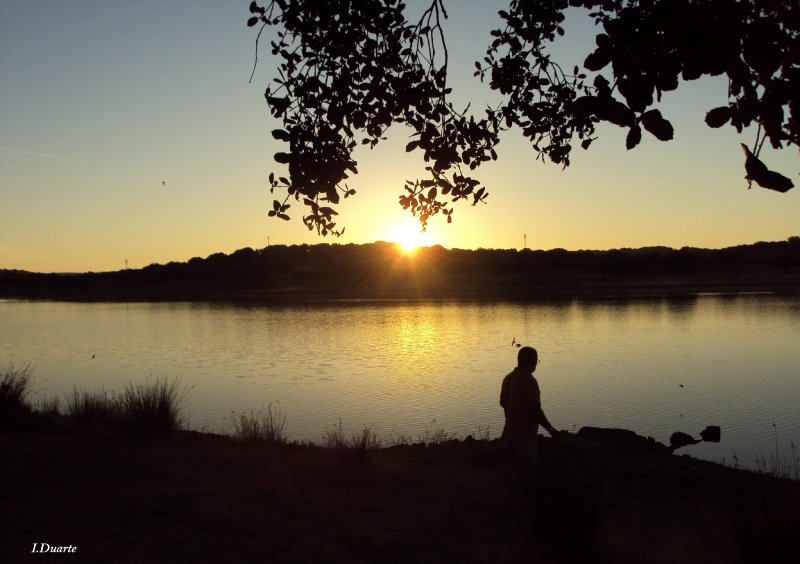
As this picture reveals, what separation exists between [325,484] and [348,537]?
5.13 feet

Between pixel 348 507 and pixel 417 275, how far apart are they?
278ft

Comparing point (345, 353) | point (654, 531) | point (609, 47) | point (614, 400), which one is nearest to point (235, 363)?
point (345, 353)

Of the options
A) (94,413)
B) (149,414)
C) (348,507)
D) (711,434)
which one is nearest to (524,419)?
(348,507)

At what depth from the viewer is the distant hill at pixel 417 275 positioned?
78.7m

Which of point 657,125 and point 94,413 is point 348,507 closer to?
point 657,125

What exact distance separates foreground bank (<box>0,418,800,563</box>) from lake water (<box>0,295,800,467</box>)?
158 inches

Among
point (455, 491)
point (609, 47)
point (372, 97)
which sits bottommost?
point (455, 491)

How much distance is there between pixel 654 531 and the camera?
654 centimetres

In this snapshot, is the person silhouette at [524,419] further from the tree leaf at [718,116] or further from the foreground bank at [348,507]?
the tree leaf at [718,116]

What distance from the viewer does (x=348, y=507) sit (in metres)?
6.00

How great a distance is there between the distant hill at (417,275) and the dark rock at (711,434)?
6037 cm

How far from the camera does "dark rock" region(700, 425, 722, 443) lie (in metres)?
11.6

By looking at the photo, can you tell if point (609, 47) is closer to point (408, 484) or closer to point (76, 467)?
point (408, 484)

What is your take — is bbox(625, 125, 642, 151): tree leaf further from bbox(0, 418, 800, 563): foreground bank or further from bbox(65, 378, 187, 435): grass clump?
bbox(65, 378, 187, 435): grass clump
